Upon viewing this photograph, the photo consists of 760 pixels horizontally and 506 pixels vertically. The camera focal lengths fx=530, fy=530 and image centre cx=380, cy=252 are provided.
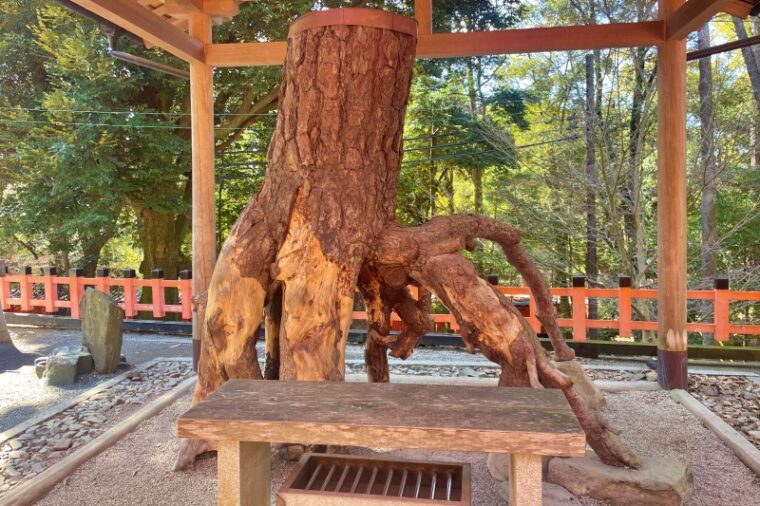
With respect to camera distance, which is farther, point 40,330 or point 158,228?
point 158,228

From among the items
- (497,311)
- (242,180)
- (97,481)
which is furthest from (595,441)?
(242,180)

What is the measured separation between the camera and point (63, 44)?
820 cm

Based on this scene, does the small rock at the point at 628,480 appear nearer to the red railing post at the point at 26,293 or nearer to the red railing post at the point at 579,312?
the red railing post at the point at 579,312

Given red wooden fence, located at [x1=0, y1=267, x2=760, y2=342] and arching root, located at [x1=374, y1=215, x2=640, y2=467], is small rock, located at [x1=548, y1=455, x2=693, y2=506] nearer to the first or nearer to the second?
arching root, located at [x1=374, y1=215, x2=640, y2=467]

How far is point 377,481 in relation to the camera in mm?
2051

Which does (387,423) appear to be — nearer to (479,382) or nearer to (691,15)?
(479,382)

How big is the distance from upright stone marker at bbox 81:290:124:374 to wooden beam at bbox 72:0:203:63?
9.01 ft

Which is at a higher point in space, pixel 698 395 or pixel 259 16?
pixel 259 16

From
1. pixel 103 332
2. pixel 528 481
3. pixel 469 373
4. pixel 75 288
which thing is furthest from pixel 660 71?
pixel 75 288

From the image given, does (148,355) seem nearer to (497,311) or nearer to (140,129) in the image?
(140,129)

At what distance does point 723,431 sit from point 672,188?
1.88 metres

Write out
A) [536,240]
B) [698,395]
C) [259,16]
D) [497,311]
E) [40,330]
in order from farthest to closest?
[536,240] < [259,16] < [40,330] < [698,395] < [497,311]

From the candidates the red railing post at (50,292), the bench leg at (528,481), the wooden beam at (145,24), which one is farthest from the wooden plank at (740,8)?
the red railing post at (50,292)

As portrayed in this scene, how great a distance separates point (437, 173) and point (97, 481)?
9.74 m
